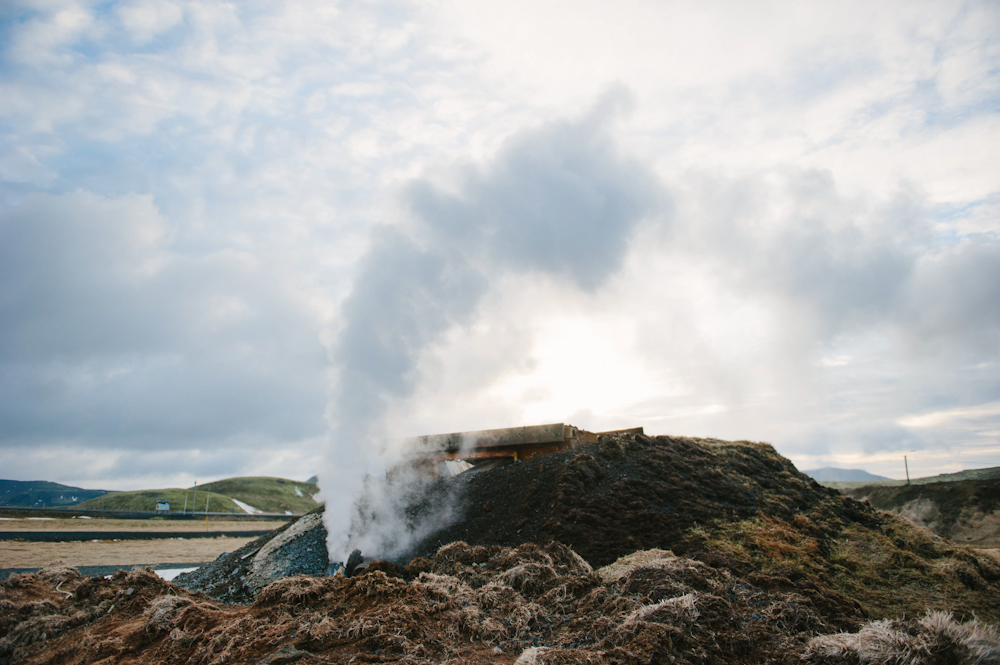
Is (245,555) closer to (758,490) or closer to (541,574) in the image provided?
(541,574)

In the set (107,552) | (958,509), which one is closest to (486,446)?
(107,552)

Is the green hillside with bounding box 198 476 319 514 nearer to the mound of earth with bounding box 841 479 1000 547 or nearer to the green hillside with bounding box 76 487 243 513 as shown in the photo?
the green hillside with bounding box 76 487 243 513

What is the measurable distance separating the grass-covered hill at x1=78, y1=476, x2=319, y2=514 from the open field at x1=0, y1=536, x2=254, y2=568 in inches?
1523

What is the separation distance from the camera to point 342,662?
17.8 feet

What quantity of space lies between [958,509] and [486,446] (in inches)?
1081

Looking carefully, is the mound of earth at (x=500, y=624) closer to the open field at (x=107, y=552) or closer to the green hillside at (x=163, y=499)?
the open field at (x=107, y=552)

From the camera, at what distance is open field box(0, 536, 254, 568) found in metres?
21.1

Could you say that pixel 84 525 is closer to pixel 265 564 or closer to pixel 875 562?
pixel 265 564

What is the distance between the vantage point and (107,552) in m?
24.3

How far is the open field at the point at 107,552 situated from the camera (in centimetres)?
2108

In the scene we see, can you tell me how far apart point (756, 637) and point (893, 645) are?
1253 millimetres

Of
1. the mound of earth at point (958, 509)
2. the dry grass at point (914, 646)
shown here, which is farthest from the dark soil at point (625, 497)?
the mound of earth at point (958, 509)

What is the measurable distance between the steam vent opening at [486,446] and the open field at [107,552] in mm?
11626

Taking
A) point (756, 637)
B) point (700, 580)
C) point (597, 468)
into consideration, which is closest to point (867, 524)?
point (597, 468)
